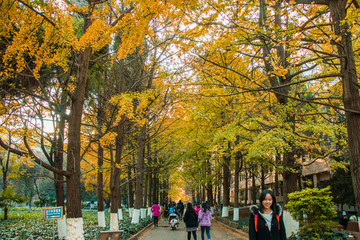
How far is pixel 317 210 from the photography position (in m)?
7.25

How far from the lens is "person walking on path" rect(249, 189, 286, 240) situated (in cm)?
414

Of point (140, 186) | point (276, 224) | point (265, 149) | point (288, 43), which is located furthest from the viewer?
point (140, 186)

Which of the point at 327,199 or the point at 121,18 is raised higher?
the point at 121,18

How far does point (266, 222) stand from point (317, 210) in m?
3.78

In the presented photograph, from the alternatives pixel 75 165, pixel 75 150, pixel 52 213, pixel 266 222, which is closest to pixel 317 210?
pixel 266 222

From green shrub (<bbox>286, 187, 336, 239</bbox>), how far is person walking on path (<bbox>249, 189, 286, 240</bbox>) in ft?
11.4

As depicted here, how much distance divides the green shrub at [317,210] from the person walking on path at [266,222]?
349cm

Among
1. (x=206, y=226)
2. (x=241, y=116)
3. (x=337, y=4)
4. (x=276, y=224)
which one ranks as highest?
(x=337, y=4)

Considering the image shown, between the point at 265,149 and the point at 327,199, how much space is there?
11.7ft

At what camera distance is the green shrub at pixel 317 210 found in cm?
718

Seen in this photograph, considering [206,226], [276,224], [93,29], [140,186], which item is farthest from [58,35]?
[140,186]

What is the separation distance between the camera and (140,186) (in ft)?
67.0

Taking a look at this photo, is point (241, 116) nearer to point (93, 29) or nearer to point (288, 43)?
point (288, 43)

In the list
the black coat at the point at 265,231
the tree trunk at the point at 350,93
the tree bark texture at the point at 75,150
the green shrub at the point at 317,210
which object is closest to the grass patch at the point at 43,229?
the tree bark texture at the point at 75,150
